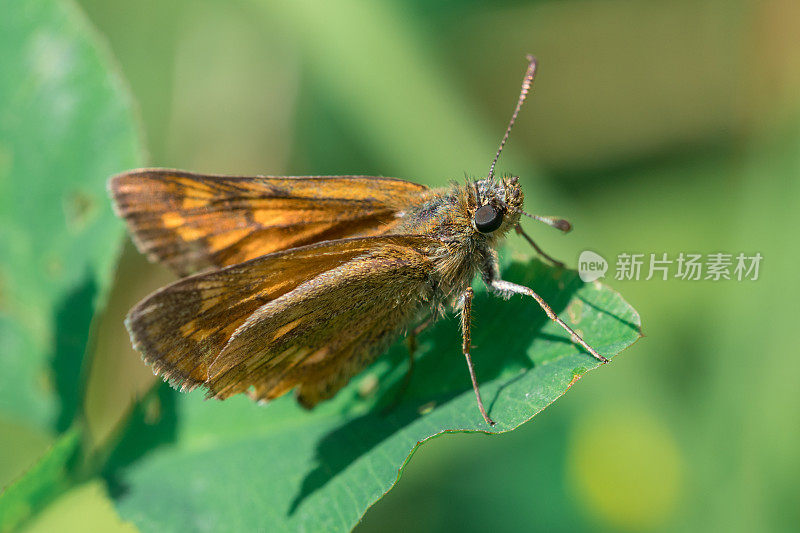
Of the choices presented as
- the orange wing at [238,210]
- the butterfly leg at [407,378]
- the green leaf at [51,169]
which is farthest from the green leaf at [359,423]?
the green leaf at [51,169]

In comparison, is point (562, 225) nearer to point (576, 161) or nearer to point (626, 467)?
point (626, 467)

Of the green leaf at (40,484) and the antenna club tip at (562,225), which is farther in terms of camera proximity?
the antenna club tip at (562,225)

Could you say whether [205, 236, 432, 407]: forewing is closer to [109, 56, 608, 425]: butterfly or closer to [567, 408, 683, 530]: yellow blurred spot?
[109, 56, 608, 425]: butterfly

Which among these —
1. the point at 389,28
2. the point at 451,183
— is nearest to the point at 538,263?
the point at 451,183

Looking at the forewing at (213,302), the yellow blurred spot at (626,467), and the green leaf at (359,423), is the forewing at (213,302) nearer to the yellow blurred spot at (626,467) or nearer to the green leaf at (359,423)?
the green leaf at (359,423)

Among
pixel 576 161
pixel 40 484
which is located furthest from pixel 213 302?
pixel 576 161

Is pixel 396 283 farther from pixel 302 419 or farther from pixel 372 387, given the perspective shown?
pixel 302 419
